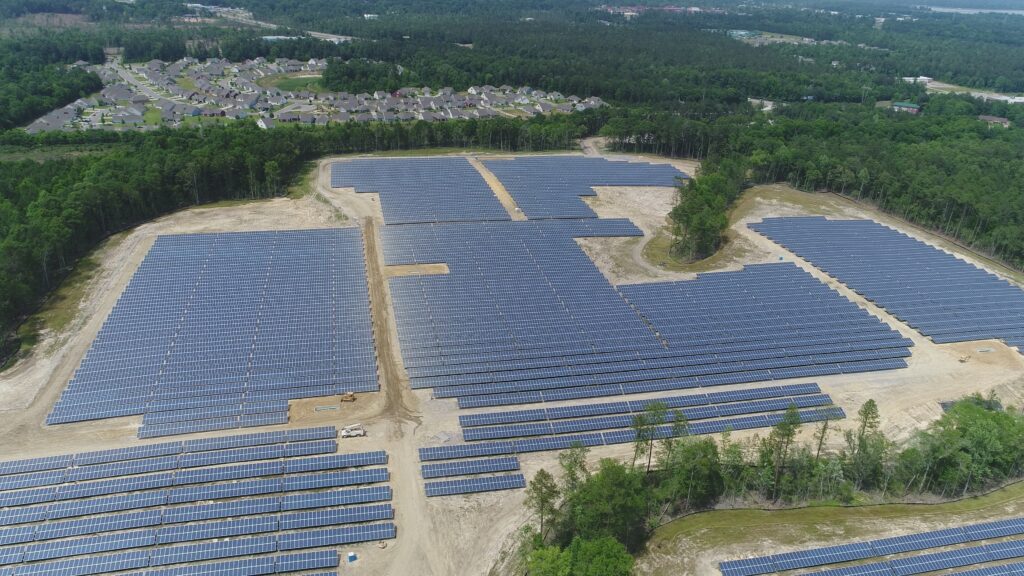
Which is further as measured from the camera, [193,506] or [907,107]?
[907,107]

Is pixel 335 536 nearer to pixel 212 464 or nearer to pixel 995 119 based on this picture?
pixel 212 464

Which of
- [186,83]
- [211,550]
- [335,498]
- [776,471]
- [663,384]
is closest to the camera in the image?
[211,550]

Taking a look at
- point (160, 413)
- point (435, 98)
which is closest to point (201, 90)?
point (435, 98)

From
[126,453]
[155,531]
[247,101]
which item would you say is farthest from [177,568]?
[247,101]

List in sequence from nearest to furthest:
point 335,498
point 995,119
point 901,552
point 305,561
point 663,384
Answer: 1. point 305,561
2. point 901,552
3. point 335,498
4. point 663,384
5. point 995,119

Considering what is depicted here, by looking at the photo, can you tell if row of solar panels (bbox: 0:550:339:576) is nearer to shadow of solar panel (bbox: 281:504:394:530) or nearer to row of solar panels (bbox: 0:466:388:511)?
shadow of solar panel (bbox: 281:504:394:530)

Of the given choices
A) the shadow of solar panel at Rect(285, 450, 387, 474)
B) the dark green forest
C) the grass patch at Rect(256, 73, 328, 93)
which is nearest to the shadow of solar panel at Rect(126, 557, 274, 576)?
the shadow of solar panel at Rect(285, 450, 387, 474)

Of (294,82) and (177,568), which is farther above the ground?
(294,82)
